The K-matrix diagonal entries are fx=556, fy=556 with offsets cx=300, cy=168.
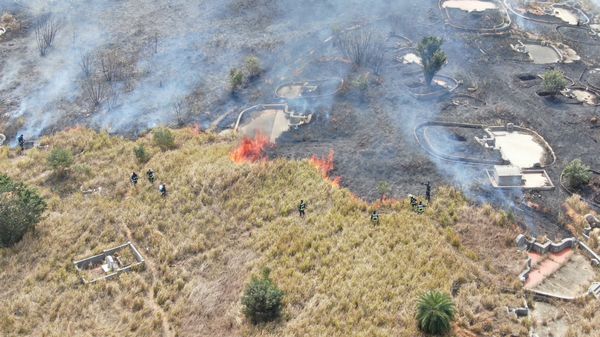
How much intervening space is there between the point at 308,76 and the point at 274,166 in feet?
45.8

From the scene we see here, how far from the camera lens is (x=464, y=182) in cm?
3222

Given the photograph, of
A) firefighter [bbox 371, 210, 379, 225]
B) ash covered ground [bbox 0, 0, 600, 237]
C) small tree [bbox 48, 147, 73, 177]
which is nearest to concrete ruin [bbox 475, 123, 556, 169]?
ash covered ground [bbox 0, 0, 600, 237]

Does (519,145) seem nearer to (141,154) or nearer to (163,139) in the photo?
(163,139)

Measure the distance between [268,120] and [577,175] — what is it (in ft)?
66.0

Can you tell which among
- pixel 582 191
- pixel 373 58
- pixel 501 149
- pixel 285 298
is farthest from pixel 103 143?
pixel 582 191

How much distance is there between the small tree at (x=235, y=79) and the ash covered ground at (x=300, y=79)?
79 centimetres

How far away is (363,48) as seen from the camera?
46688 mm

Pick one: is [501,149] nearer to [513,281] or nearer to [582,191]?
[582,191]

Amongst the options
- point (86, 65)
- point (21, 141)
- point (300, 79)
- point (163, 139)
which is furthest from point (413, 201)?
point (86, 65)

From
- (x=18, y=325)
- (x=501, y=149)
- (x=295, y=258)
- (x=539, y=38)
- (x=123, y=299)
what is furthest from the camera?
(x=539, y=38)

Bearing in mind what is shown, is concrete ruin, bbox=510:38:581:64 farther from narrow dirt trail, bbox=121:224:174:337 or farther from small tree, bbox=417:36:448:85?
narrow dirt trail, bbox=121:224:174:337

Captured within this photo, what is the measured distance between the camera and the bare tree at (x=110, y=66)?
4512 cm

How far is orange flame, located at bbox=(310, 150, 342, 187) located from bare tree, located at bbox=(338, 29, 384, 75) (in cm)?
1318

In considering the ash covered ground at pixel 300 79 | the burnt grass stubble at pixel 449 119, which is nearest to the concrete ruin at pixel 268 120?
the ash covered ground at pixel 300 79
